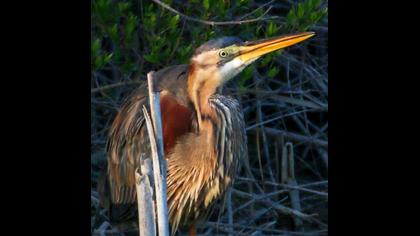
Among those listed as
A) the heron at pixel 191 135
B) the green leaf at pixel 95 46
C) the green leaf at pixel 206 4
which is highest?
the green leaf at pixel 206 4

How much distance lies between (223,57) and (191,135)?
1.11ft

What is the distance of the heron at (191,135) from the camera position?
8.94 feet

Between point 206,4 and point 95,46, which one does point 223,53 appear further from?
point 95,46

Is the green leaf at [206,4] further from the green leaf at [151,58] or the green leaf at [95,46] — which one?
the green leaf at [95,46]

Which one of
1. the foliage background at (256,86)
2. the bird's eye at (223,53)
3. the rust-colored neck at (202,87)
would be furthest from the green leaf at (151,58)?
the bird's eye at (223,53)

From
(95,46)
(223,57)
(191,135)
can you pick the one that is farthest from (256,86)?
(95,46)

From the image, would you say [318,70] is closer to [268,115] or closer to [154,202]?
[268,115]

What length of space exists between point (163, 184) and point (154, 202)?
0.47 feet

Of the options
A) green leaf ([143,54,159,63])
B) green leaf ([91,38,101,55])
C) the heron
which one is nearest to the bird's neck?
the heron

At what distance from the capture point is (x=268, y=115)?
3.67 meters

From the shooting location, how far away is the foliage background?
291 cm

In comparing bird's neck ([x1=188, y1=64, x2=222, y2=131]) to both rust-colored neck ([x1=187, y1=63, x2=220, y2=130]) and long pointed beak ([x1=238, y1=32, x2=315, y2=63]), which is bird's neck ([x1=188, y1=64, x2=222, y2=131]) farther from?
long pointed beak ([x1=238, y1=32, x2=315, y2=63])

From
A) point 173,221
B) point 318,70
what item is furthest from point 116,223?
point 318,70

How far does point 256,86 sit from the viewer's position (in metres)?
3.39
